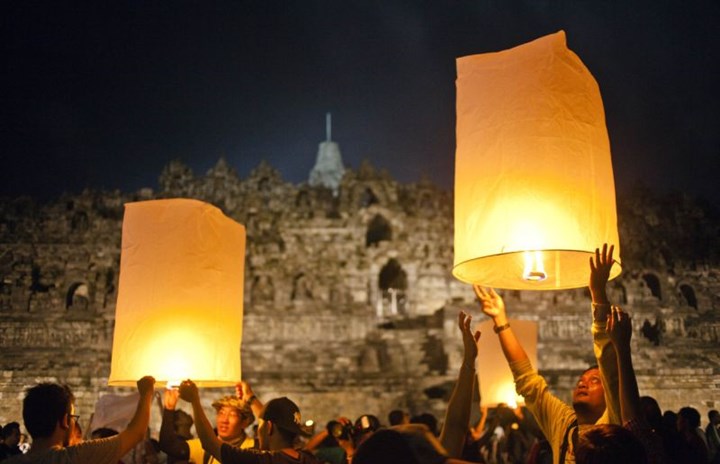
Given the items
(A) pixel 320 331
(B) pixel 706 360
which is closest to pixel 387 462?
(B) pixel 706 360

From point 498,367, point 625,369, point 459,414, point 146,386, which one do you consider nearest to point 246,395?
point 146,386

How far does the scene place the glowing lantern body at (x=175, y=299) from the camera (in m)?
4.81

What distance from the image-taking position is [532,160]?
3449 mm

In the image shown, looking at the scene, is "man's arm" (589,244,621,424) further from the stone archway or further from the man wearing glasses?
the stone archway

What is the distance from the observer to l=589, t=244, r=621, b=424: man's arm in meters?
3.06

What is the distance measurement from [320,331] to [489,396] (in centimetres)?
1208

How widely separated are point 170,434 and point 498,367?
5.06 metres

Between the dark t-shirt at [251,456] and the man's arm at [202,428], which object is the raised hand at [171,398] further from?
the dark t-shirt at [251,456]

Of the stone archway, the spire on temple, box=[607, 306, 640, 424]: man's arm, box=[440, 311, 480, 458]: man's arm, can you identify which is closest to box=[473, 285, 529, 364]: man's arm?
box=[440, 311, 480, 458]: man's arm

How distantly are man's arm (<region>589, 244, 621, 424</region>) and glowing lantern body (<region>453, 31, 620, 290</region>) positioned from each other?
20 cm

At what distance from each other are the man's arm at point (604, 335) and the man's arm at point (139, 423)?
2.26 meters

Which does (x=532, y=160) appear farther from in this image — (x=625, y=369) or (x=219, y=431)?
(x=219, y=431)

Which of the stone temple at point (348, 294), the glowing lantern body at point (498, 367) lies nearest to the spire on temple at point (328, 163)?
the stone temple at point (348, 294)

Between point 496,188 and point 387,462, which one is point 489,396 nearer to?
point 496,188
